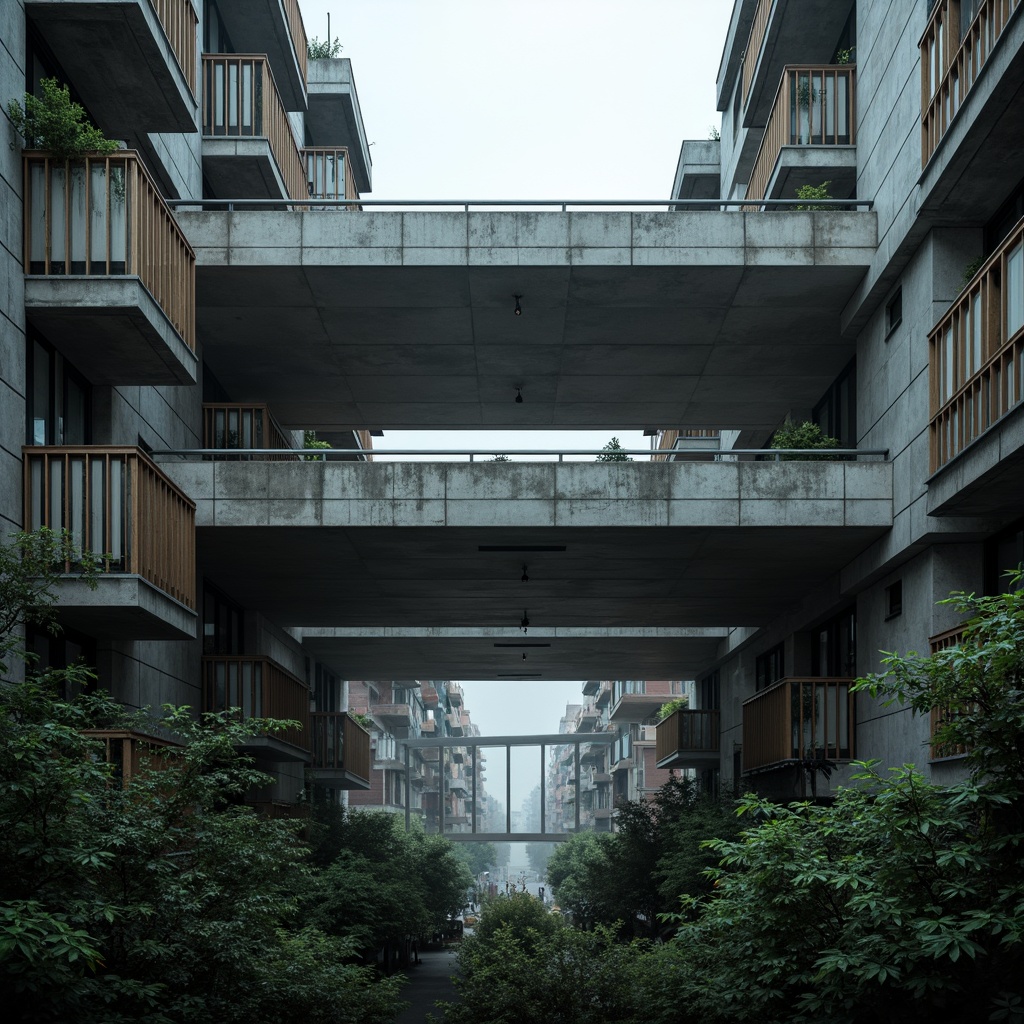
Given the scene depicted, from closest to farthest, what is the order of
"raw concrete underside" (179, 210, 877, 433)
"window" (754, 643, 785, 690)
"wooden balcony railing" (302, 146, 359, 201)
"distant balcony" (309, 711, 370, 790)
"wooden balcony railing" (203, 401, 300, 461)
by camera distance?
"raw concrete underside" (179, 210, 877, 433), "wooden balcony railing" (203, 401, 300, 461), "window" (754, 643, 785, 690), "wooden balcony railing" (302, 146, 359, 201), "distant balcony" (309, 711, 370, 790)

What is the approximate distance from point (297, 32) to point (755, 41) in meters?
8.98

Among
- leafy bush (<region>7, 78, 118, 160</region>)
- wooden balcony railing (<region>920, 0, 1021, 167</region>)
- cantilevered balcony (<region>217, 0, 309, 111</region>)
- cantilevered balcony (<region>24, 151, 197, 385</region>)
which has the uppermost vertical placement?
cantilevered balcony (<region>217, 0, 309, 111</region>)

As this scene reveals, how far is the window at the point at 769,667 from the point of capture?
90.4ft

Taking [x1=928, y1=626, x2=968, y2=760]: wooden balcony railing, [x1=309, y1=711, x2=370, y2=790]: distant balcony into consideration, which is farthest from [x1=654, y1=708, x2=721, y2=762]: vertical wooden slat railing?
[x1=928, y1=626, x2=968, y2=760]: wooden balcony railing

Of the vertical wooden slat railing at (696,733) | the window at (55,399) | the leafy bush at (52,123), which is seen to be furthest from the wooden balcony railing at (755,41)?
the vertical wooden slat railing at (696,733)

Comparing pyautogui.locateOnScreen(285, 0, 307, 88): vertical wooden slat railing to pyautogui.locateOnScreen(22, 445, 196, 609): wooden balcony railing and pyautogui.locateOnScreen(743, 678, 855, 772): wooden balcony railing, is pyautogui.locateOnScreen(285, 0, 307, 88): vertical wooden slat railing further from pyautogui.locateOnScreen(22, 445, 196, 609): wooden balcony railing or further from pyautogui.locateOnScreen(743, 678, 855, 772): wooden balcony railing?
pyautogui.locateOnScreen(743, 678, 855, 772): wooden balcony railing

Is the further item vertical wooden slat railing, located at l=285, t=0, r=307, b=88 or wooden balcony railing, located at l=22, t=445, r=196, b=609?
vertical wooden slat railing, located at l=285, t=0, r=307, b=88

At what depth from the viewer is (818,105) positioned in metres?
20.6

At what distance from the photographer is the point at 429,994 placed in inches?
1217

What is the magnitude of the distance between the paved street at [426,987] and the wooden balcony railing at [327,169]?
16823 mm

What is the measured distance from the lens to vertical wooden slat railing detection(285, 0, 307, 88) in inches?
1005

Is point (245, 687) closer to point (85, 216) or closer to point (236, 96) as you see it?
point (236, 96)

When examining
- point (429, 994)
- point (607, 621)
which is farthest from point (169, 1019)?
point (429, 994)

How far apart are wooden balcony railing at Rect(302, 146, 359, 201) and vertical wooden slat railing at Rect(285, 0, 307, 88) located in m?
3.20
